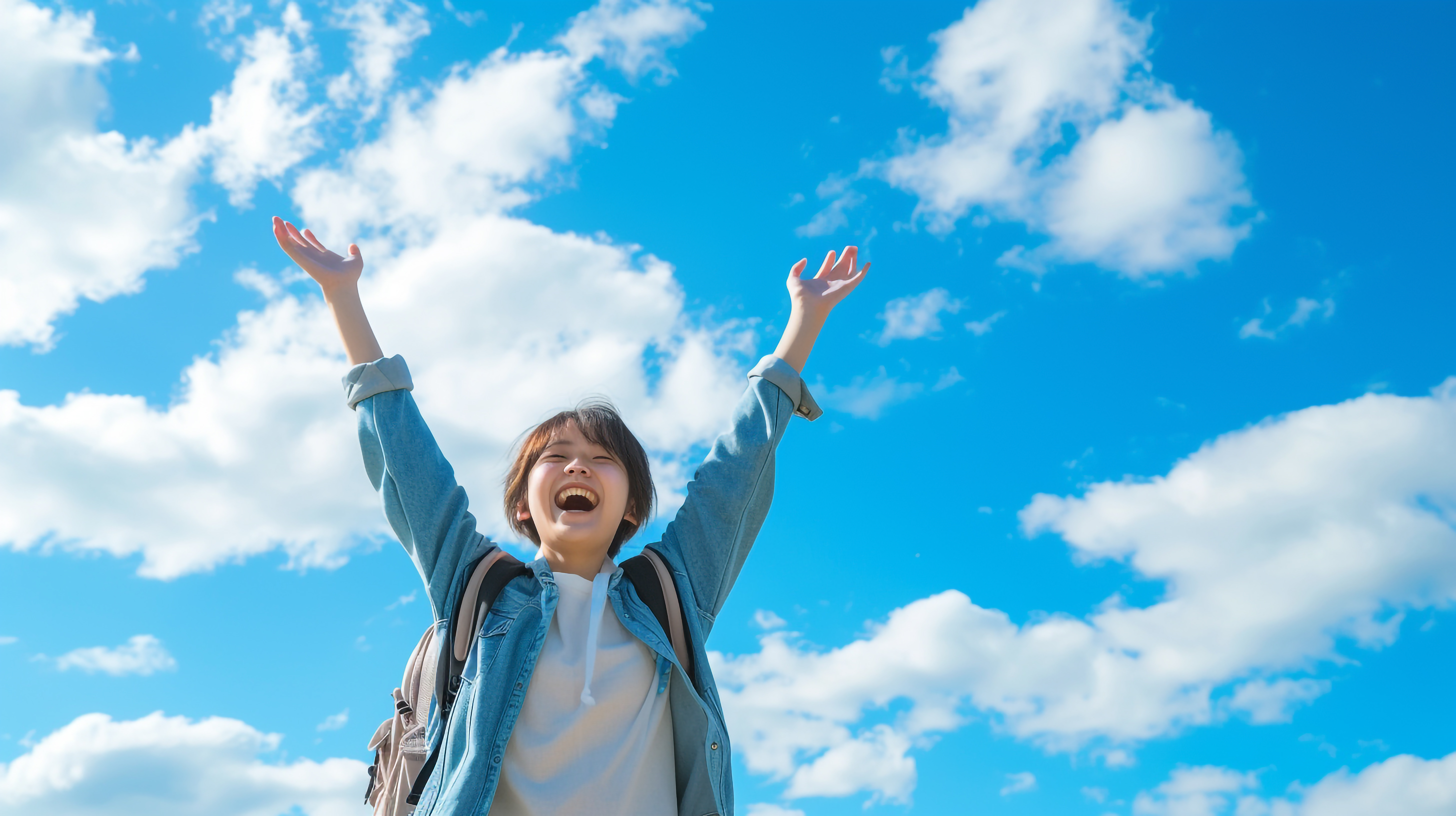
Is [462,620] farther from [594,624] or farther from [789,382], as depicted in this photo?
[789,382]

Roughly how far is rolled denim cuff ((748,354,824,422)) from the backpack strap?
3.31 ft

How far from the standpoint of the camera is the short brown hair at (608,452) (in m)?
5.34

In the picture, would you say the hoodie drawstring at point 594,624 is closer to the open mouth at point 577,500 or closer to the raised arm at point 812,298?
the open mouth at point 577,500

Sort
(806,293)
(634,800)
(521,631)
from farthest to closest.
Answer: (806,293) → (521,631) → (634,800)

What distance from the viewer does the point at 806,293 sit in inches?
221

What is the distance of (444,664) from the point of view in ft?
15.0

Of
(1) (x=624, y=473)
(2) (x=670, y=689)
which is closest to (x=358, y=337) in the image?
(1) (x=624, y=473)

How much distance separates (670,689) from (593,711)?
1.26 feet

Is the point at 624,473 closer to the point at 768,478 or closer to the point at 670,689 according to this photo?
the point at 768,478

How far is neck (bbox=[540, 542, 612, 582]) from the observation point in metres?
5.02

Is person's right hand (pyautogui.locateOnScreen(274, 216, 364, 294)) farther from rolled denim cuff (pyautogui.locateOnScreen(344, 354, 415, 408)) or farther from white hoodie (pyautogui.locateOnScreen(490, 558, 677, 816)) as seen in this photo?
white hoodie (pyautogui.locateOnScreen(490, 558, 677, 816))

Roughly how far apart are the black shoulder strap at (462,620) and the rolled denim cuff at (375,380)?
86 cm

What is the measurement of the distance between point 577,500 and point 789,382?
1.15 m

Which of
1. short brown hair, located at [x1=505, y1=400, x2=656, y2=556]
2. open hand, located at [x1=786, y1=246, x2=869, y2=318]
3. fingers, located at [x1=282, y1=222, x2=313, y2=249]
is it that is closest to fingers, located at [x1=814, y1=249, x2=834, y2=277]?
open hand, located at [x1=786, y1=246, x2=869, y2=318]
